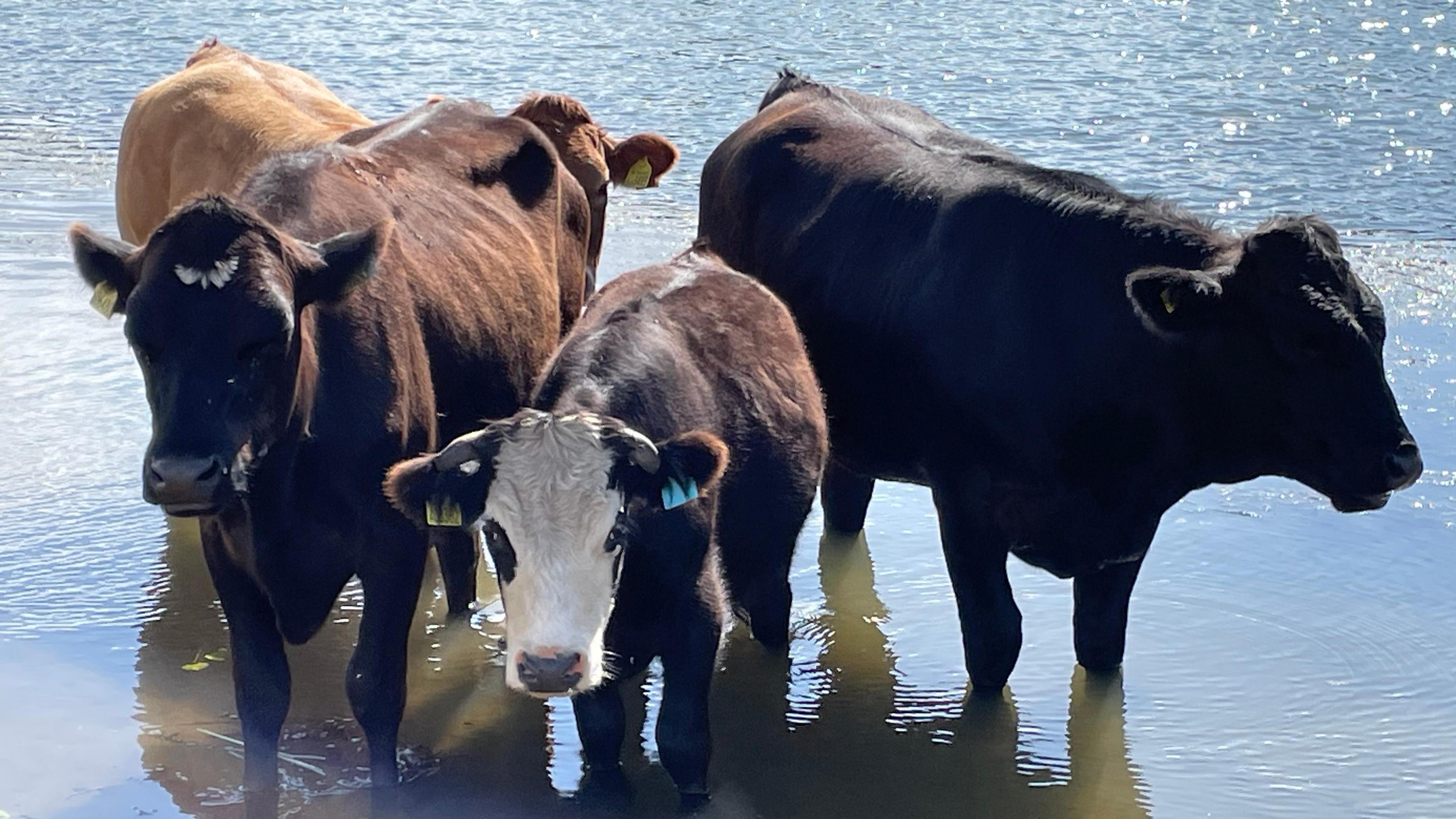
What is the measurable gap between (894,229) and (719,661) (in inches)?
62.5

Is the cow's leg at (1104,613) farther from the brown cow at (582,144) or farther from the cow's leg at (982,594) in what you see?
the brown cow at (582,144)

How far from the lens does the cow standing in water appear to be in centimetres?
416

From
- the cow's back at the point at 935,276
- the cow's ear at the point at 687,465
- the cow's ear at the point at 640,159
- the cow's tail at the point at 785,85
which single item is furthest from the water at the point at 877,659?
the cow's tail at the point at 785,85

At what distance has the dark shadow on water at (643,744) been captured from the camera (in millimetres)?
4832

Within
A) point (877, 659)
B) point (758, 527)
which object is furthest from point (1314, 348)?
point (877, 659)

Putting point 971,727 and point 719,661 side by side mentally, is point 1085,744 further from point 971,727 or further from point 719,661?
point 719,661

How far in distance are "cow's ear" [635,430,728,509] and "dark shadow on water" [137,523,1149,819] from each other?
1007mm

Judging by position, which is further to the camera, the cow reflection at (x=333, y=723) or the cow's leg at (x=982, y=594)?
the cow's leg at (x=982, y=594)

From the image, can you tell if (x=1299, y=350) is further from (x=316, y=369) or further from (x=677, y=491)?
(x=316, y=369)

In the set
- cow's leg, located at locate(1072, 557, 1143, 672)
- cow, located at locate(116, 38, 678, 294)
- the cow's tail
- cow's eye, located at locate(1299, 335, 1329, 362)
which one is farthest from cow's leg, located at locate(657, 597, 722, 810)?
the cow's tail

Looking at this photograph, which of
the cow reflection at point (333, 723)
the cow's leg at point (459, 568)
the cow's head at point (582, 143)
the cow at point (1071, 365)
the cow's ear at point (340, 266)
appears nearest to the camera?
the cow's ear at point (340, 266)

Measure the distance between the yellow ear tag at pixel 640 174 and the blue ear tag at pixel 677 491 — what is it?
421cm

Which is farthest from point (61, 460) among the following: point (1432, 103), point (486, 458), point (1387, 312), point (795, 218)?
point (1432, 103)

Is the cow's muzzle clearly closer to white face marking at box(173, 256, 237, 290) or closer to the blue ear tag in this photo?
white face marking at box(173, 256, 237, 290)
